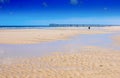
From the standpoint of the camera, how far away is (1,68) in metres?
11.5

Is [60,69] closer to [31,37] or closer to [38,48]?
[38,48]

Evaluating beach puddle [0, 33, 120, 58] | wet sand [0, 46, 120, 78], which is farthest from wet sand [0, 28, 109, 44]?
wet sand [0, 46, 120, 78]

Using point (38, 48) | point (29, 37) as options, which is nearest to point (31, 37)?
point (29, 37)

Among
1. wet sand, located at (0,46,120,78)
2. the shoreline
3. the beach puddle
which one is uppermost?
wet sand, located at (0,46,120,78)

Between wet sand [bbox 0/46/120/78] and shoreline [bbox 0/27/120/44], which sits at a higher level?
wet sand [bbox 0/46/120/78]

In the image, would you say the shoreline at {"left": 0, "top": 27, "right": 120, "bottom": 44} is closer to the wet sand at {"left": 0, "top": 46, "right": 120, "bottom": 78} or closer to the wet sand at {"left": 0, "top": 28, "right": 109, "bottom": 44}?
the wet sand at {"left": 0, "top": 28, "right": 109, "bottom": 44}

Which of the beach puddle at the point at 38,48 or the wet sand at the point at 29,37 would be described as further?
the wet sand at the point at 29,37

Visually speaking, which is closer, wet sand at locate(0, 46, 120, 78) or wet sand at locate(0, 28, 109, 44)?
wet sand at locate(0, 46, 120, 78)

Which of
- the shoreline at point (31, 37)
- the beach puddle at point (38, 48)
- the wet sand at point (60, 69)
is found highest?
the wet sand at point (60, 69)

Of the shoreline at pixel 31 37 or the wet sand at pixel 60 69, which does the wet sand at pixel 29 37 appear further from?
the wet sand at pixel 60 69

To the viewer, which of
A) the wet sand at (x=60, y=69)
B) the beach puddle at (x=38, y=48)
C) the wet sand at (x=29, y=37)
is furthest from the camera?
the wet sand at (x=29, y=37)

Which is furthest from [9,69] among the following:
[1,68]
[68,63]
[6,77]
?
[68,63]

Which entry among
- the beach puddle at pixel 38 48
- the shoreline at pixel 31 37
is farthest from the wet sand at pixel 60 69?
the shoreline at pixel 31 37

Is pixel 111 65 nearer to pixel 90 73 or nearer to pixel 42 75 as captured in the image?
pixel 90 73
